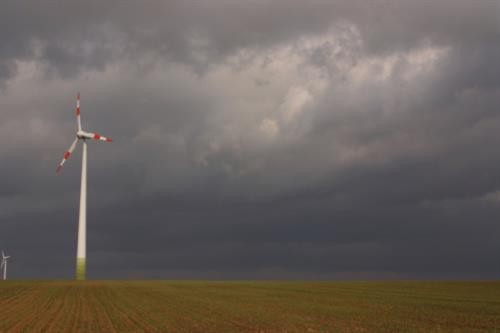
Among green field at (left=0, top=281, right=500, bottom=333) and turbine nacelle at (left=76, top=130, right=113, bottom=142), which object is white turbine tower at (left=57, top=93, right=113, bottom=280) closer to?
turbine nacelle at (left=76, top=130, right=113, bottom=142)

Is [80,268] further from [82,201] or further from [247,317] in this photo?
[247,317]

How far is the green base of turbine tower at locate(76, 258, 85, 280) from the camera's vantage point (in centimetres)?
11594

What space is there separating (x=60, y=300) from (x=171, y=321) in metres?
29.4

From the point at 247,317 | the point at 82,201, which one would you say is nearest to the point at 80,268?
the point at 82,201

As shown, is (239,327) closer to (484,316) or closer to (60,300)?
(484,316)

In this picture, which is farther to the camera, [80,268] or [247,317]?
[80,268]

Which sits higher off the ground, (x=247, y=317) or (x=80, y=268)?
(x=80, y=268)

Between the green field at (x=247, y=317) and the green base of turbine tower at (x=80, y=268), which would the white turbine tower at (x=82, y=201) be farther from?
the green field at (x=247, y=317)

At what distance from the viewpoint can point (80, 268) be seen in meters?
117

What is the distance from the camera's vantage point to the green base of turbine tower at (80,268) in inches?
4564

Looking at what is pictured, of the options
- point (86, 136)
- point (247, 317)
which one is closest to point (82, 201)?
point (86, 136)

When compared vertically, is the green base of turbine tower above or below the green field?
above

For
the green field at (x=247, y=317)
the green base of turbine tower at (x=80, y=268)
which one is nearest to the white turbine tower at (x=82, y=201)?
the green base of turbine tower at (x=80, y=268)

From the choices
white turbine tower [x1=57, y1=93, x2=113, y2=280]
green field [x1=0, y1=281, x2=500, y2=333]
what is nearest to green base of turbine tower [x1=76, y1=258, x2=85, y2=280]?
white turbine tower [x1=57, y1=93, x2=113, y2=280]
